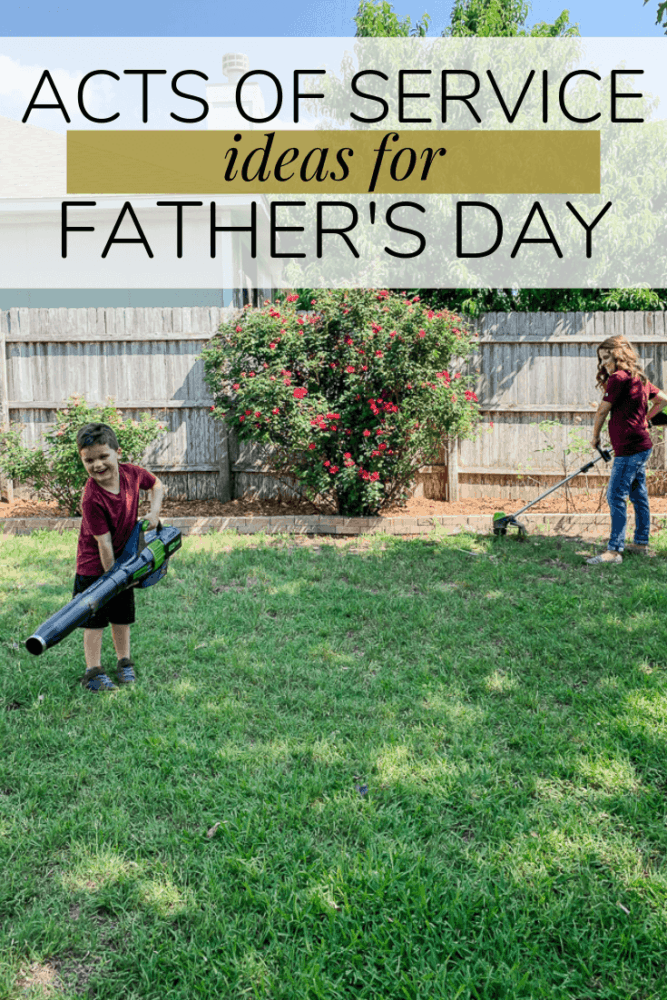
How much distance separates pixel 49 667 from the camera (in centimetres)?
381

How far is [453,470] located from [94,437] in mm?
5299

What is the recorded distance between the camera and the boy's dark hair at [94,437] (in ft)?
10.9

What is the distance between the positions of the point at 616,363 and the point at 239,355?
143 inches

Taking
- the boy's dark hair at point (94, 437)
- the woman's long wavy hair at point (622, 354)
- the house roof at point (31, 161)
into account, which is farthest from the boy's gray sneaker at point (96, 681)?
the house roof at point (31, 161)

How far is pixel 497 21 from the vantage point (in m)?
11.6

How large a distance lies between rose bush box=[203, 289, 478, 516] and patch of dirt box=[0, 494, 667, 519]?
50 cm

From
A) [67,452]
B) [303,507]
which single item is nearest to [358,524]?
[303,507]

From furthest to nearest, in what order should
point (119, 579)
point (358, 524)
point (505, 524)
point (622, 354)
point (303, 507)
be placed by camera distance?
1. point (303, 507)
2. point (358, 524)
3. point (505, 524)
4. point (622, 354)
5. point (119, 579)

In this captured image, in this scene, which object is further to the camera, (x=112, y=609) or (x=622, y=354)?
(x=622, y=354)

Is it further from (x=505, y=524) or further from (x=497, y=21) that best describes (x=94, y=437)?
(x=497, y=21)

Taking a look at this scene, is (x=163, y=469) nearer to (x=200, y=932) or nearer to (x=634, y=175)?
(x=200, y=932)

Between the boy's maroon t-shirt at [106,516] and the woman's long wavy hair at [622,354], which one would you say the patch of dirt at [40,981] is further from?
the woman's long wavy hair at [622,354]

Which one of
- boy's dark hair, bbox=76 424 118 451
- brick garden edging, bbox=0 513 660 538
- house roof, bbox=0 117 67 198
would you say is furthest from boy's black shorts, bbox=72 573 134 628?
house roof, bbox=0 117 67 198

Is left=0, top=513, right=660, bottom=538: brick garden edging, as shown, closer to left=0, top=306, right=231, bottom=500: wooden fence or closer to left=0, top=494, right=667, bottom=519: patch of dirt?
left=0, top=494, right=667, bottom=519: patch of dirt
